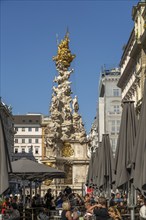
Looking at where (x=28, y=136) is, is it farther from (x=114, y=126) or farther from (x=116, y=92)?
(x=114, y=126)

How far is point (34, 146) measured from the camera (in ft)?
454

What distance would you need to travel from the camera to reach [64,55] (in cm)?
5303

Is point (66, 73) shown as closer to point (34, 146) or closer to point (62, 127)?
point (62, 127)

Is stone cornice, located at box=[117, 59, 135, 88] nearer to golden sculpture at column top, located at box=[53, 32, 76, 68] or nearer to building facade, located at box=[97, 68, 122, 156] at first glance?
golden sculpture at column top, located at box=[53, 32, 76, 68]

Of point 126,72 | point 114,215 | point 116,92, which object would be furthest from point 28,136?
point 114,215

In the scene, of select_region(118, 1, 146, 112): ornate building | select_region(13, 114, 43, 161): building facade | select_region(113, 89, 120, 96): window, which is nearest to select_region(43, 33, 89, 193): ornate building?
select_region(118, 1, 146, 112): ornate building

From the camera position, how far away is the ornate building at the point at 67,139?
4853cm

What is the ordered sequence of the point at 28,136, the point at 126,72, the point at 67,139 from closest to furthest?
1. the point at 67,139
2. the point at 126,72
3. the point at 28,136

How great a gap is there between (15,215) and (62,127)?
113ft

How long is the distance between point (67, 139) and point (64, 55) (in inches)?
388

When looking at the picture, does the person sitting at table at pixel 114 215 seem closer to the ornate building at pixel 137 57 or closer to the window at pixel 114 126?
the ornate building at pixel 137 57

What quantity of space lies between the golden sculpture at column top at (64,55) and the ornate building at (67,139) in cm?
236

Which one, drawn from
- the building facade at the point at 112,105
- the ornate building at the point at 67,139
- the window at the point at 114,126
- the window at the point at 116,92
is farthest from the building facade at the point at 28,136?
the ornate building at the point at 67,139

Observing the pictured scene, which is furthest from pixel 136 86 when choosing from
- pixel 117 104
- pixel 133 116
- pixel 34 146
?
pixel 34 146
